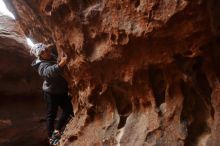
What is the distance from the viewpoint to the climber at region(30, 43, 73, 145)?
15.3 ft

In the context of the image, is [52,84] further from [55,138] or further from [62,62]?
[55,138]

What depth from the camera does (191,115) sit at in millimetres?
3566

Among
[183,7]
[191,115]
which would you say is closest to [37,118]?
[191,115]

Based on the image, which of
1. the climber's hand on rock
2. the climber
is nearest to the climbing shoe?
the climber

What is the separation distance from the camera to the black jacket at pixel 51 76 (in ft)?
15.2

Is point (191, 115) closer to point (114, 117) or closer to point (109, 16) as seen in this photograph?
point (114, 117)

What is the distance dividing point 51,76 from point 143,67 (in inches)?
56.6

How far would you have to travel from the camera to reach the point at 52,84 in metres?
4.93

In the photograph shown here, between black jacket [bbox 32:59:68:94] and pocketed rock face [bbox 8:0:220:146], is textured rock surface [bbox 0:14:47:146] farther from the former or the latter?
pocketed rock face [bbox 8:0:220:146]

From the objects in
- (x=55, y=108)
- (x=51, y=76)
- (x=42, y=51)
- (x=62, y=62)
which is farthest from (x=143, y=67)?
(x=55, y=108)

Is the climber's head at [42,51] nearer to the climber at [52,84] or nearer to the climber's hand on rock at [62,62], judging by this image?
the climber at [52,84]

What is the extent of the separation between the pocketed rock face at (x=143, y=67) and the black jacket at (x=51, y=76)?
0.27m

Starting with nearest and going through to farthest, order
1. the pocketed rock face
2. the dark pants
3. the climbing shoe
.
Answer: the pocketed rock face
the climbing shoe
the dark pants

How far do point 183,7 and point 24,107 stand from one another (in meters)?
5.41
